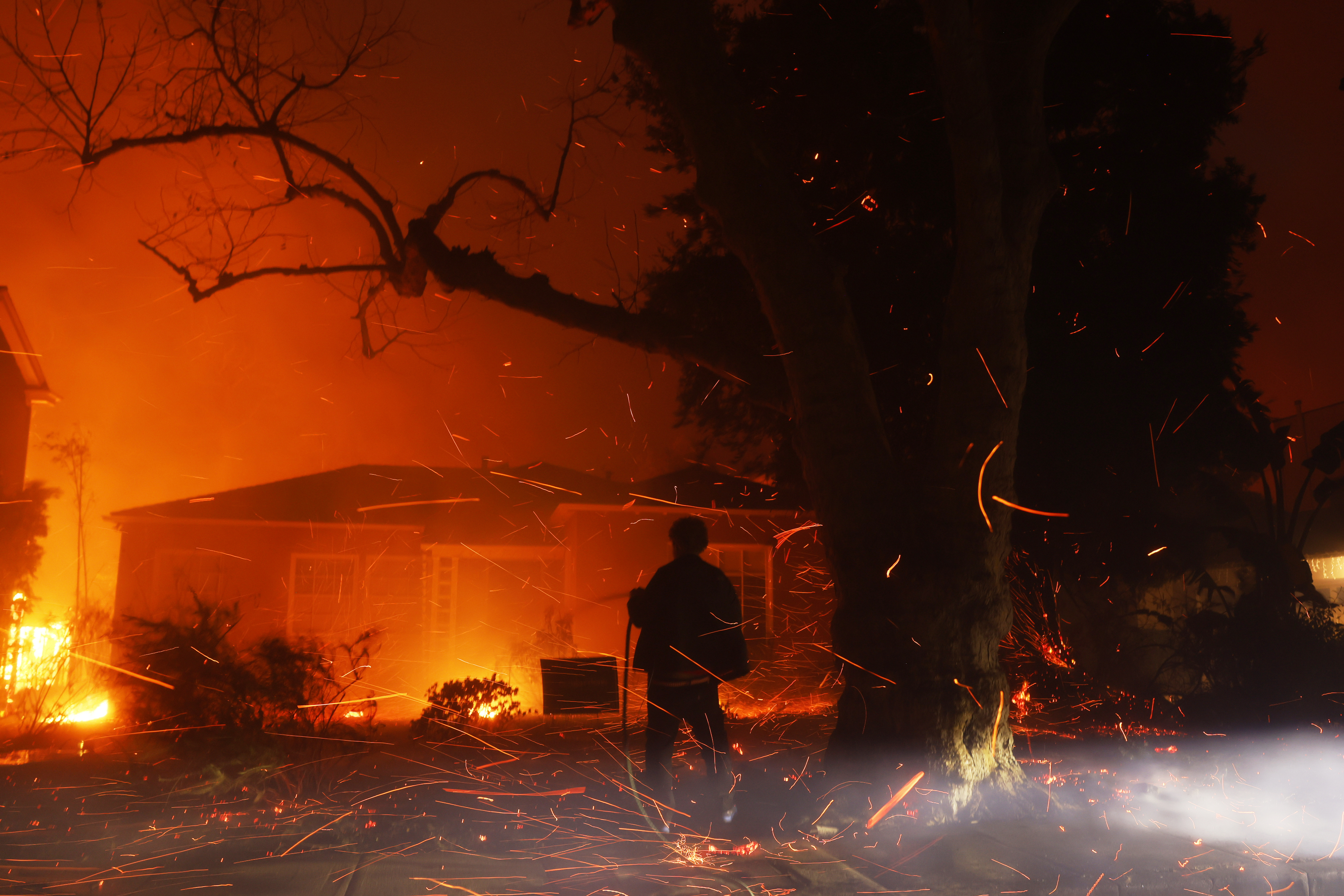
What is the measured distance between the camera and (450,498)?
1803 centimetres

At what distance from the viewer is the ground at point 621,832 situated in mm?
3691

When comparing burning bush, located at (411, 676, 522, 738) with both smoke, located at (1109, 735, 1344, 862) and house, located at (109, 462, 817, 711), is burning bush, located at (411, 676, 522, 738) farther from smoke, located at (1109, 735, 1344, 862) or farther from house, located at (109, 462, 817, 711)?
house, located at (109, 462, 817, 711)

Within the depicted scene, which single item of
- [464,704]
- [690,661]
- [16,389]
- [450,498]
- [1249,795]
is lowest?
[1249,795]

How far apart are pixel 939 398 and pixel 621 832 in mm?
3255

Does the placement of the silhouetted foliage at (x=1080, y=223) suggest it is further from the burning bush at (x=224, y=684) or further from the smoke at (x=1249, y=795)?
the burning bush at (x=224, y=684)

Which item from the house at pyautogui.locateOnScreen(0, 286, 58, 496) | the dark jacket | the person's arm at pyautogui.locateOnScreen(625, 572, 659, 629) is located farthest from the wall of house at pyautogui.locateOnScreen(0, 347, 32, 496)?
the dark jacket

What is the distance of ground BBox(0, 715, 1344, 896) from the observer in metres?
3.69

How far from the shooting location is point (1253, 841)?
166 inches

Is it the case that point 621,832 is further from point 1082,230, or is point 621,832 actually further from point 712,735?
point 1082,230

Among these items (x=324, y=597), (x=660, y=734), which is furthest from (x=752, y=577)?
(x=660, y=734)

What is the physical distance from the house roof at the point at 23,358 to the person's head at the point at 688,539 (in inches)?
491

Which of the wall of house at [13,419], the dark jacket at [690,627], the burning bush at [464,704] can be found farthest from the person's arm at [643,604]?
the wall of house at [13,419]

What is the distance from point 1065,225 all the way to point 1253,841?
562 cm

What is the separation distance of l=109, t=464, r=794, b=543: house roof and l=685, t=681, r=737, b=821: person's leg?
31.7 feet
